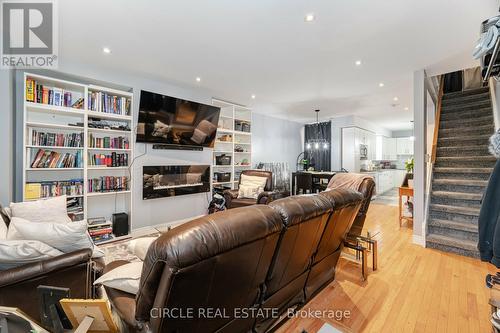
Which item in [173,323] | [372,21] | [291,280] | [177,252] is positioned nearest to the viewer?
[177,252]

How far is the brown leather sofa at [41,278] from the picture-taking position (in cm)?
126

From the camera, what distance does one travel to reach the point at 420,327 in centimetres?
172

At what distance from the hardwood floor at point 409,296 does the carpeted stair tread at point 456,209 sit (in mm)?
678

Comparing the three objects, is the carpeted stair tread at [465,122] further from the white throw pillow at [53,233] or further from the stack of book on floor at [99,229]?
the stack of book on floor at [99,229]

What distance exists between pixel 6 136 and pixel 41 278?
2032mm

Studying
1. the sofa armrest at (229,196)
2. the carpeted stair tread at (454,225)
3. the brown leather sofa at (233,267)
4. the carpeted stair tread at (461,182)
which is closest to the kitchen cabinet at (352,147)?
the carpeted stair tread at (461,182)

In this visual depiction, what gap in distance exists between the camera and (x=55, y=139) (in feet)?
9.79

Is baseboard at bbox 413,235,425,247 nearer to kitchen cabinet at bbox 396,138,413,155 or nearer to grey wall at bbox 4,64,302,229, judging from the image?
grey wall at bbox 4,64,302,229

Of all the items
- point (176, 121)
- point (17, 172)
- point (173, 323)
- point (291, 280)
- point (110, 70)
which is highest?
point (110, 70)

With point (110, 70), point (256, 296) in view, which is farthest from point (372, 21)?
point (110, 70)

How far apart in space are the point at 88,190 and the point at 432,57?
5.08 m

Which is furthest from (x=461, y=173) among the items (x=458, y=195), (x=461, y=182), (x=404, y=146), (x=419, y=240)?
(x=404, y=146)

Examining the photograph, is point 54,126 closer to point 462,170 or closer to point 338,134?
point 462,170

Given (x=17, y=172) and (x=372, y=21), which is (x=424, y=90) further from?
(x=17, y=172)
